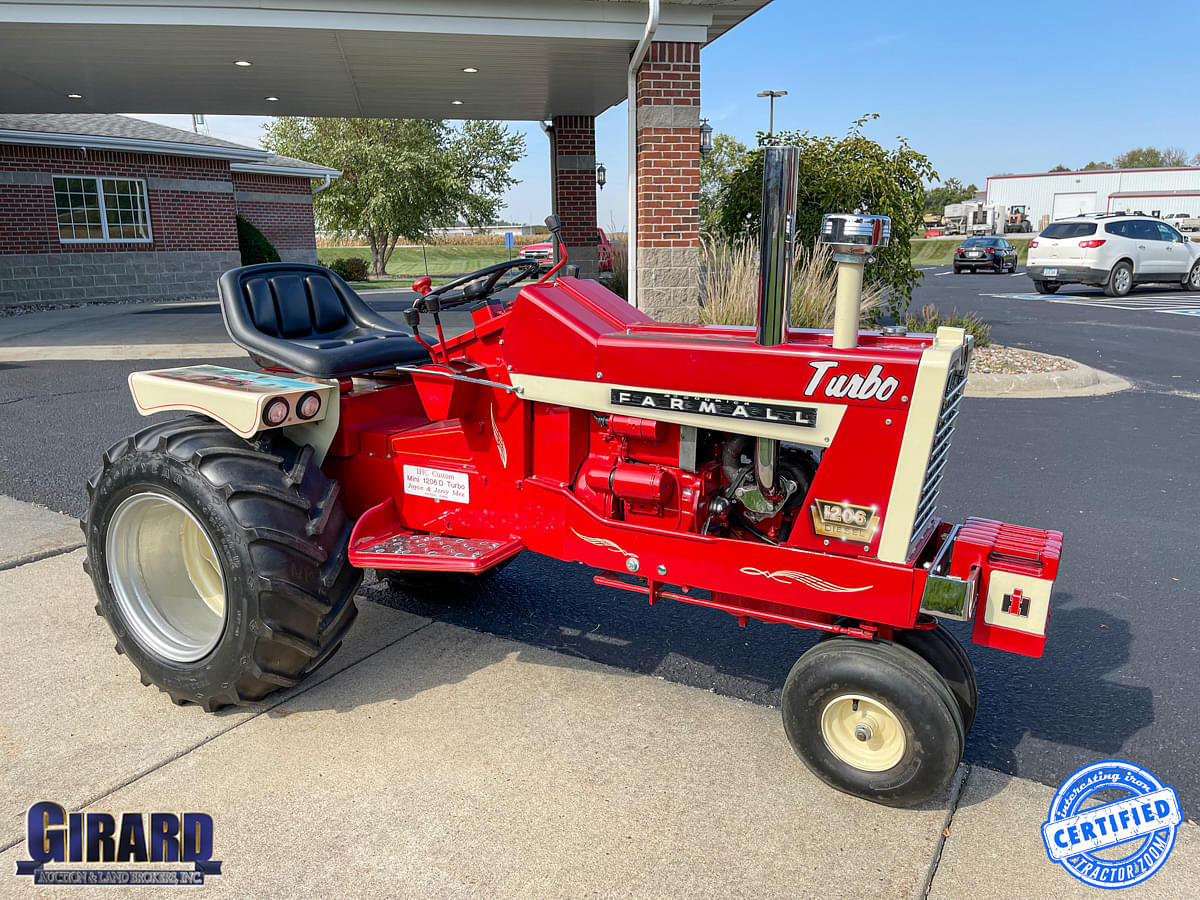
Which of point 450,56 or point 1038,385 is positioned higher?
point 450,56

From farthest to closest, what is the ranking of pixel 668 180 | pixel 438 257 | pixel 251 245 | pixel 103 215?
pixel 438 257
pixel 251 245
pixel 103 215
pixel 668 180

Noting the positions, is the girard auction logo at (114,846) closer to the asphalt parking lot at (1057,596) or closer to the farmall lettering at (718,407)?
the asphalt parking lot at (1057,596)

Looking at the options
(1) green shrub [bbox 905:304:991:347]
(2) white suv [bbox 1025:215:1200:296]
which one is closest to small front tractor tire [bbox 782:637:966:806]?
(1) green shrub [bbox 905:304:991:347]

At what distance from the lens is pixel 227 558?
2691mm

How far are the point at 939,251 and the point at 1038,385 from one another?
136ft

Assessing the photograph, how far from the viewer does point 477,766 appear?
258 centimetres

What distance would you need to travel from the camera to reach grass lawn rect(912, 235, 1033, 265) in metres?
41.7

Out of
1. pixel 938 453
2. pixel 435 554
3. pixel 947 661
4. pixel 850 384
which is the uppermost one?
pixel 850 384

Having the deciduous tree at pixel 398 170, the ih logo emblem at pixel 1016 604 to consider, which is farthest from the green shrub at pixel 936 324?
the deciduous tree at pixel 398 170

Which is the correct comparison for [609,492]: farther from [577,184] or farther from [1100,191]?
[1100,191]

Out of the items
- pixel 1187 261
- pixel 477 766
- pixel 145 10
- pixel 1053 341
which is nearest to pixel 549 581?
pixel 477 766

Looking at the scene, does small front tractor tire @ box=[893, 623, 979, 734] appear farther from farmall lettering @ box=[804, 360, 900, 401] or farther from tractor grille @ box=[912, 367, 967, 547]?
farmall lettering @ box=[804, 360, 900, 401]

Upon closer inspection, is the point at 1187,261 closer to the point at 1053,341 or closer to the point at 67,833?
the point at 1053,341

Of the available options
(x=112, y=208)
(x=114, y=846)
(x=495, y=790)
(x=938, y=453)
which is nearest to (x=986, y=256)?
(x=112, y=208)
